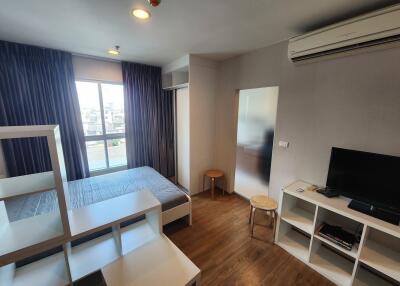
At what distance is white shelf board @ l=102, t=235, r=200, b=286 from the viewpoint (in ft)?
4.03

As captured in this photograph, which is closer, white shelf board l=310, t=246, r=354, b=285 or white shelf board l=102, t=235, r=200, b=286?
white shelf board l=102, t=235, r=200, b=286

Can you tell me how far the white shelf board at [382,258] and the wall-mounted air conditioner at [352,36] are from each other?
73.5 inches

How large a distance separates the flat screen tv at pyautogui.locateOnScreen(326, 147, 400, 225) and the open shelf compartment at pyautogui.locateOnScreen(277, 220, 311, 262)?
0.78 metres

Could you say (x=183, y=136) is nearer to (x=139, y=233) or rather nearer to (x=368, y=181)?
(x=139, y=233)

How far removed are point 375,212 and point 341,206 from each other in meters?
0.25

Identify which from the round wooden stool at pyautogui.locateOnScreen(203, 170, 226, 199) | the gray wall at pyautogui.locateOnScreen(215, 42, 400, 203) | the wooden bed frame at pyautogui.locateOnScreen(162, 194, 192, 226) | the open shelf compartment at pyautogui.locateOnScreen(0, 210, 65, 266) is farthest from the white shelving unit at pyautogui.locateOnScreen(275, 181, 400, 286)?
the open shelf compartment at pyautogui.locateOnScreen(0, 210, 65, 266)

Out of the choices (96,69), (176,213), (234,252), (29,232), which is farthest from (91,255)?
(96,69)

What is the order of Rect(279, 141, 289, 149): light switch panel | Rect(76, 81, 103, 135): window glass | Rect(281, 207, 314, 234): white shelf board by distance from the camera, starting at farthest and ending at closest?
1. Rect(76, 81, 103, 135): window glass
2. Rect(279, 141, 289, 149): light switch panel
3. Rect(281, 207, 314, 234): white shelf board

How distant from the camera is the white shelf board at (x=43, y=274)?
122 cm

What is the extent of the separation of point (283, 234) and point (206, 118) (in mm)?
→ 2252

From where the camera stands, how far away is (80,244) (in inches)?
64.4

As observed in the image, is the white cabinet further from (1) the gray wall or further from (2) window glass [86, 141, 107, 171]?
(2) window glass [86, 141, 107, 171]

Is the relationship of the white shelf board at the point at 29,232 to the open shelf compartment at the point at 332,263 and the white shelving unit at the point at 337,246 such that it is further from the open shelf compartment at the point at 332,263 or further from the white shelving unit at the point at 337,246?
the open shelf compartment at the point at 332,263

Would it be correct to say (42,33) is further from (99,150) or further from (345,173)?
(345,173)
